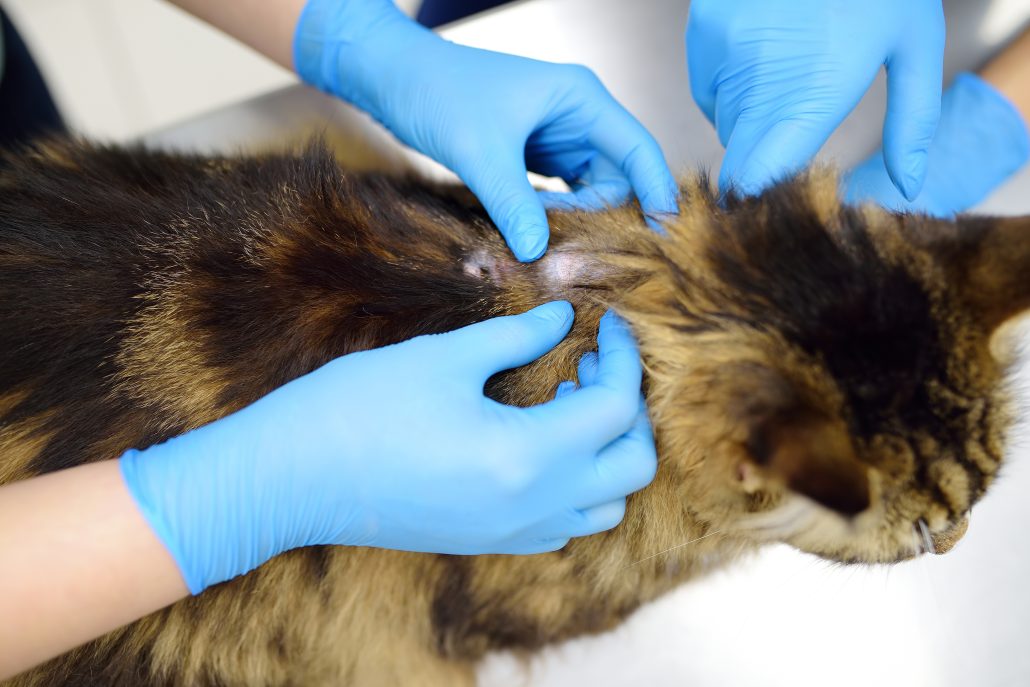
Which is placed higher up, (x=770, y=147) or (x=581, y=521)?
(x=770, y=147)

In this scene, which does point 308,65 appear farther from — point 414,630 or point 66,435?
point 414,630

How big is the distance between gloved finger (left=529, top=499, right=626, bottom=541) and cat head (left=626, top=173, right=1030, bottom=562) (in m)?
0.11

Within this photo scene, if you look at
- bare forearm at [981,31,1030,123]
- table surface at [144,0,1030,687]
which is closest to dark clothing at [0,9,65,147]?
table surface at [144,0,1030,687]

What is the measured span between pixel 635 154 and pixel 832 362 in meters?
0.61

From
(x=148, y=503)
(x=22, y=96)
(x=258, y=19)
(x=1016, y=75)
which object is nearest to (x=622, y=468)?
(x=148, y=503)

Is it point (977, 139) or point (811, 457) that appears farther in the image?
point (977, 139)

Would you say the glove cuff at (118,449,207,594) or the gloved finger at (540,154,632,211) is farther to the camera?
the gloved finger at (540,154,632,211)

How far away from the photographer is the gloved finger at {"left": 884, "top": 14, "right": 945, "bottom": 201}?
123 cm

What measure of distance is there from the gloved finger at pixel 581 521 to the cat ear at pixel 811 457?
259mm

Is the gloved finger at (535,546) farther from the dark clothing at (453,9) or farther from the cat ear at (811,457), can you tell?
the dark clothing at (453,9)

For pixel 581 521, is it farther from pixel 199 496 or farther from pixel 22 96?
pixel 22 96

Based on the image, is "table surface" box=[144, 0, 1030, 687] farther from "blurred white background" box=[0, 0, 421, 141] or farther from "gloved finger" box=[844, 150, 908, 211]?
"blurred white background" box=[0, 0, 421, 141]

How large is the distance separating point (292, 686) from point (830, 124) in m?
1.41

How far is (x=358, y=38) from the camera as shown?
132 centimetres
